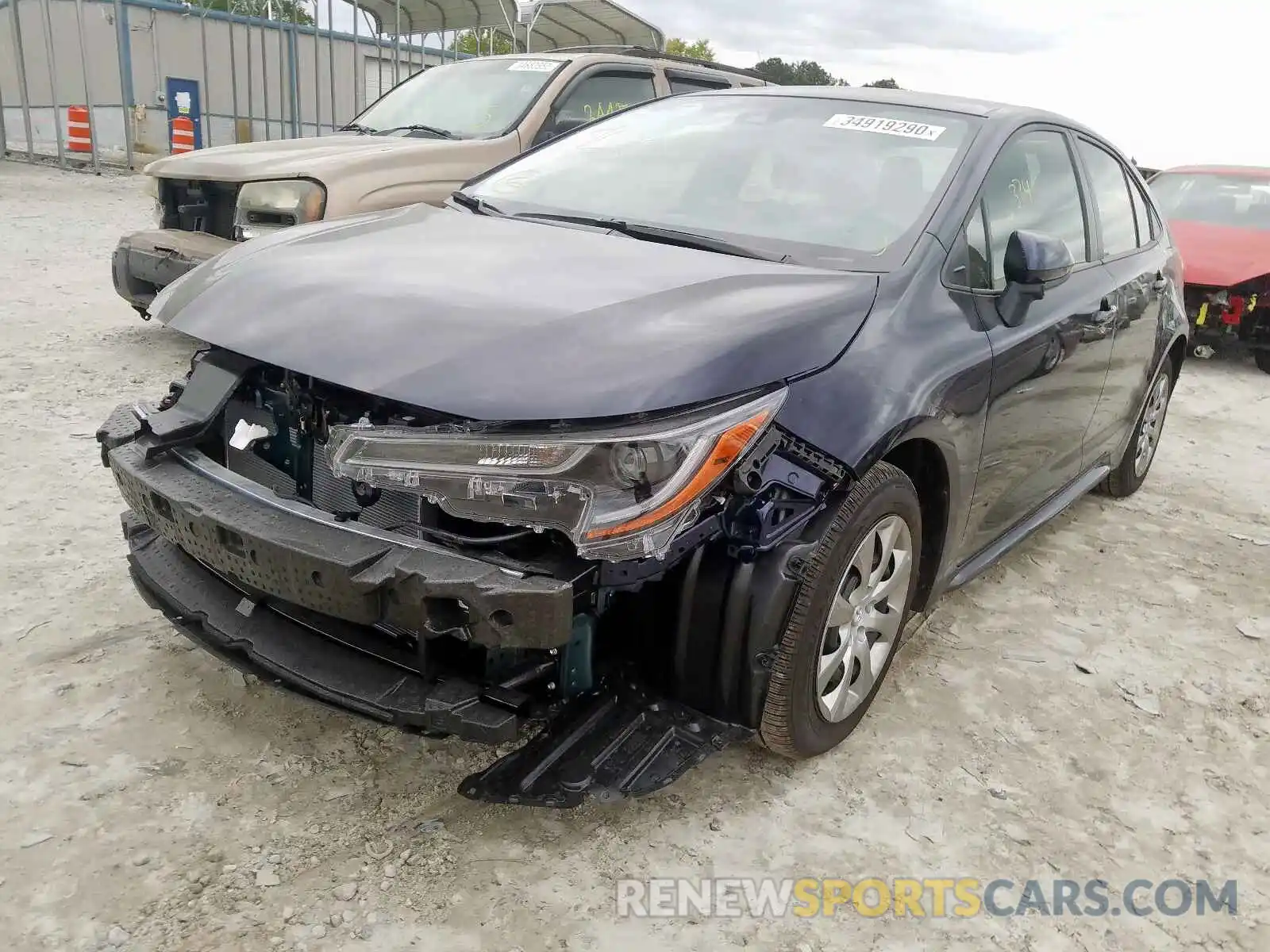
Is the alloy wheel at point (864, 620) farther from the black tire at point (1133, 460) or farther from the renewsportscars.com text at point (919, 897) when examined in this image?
the black tire at point (1133, 460)

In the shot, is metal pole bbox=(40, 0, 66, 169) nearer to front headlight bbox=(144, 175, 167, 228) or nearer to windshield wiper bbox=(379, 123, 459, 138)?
front headlight bbox=(144, 175, 167, 228)

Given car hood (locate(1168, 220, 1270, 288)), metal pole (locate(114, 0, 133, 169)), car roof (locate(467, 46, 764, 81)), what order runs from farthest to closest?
metal pole (locate(114, 0, 133, 169)) < car hood (locate(1168, 220, 1270, 288)) < car roof (locate(467, 46, 764, 81))

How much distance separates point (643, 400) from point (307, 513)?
2.63 ft

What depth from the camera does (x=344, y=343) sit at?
7.18 feet

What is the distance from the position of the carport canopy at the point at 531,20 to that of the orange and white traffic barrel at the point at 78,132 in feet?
15.3

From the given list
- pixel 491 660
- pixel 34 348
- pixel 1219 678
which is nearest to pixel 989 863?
pixel 491 660

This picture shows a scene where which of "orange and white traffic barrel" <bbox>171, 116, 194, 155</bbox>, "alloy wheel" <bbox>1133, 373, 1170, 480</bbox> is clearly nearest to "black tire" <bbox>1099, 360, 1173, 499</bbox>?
"alloy wheel" <bbox>1133, 373, 1170, 480</bbox>

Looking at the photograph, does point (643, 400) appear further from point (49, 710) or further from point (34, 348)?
point (34, 348)

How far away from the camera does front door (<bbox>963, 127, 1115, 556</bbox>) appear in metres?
2.89

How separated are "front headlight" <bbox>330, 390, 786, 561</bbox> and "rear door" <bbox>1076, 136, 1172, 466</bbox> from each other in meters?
2.31

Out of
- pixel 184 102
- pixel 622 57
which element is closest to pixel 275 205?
pixel 622 57

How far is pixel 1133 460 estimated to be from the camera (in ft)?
15.7

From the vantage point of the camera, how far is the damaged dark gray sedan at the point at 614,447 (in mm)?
2002

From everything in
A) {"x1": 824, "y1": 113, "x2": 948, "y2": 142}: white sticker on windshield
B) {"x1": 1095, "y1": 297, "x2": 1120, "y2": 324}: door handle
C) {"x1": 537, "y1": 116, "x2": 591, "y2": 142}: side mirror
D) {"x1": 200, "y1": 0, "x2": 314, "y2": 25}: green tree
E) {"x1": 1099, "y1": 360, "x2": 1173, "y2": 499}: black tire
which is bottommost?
{"x1": 1099, "y1": 360, "x2": 1173, "y2": 499}: black tire
